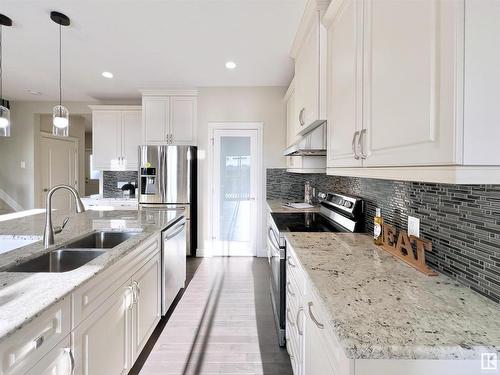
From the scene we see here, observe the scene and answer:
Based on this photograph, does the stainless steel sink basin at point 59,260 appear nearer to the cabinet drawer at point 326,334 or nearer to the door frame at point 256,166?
the cabinet drawer at point 326,334

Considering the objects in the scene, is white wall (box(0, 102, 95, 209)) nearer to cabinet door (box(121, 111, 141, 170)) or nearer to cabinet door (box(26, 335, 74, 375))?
cabinet door (box(121, 111, 141, 170))

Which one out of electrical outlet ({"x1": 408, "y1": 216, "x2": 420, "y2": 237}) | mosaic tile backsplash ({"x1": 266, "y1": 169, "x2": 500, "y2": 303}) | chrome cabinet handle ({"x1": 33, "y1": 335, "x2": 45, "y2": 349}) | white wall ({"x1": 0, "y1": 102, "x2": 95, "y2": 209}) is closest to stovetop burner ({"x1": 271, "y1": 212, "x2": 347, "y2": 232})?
mosaic tile backsplash ({"x1": 266, "y1": 169, "x2": 500, "y2": 303})

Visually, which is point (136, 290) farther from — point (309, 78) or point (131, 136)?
point (131, 136)

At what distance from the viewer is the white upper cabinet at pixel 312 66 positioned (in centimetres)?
173

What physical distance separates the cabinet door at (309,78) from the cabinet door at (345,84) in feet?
0.57

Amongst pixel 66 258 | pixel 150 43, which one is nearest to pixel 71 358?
pixel 66 258

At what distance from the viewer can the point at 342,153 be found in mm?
1417

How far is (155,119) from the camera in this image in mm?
4160

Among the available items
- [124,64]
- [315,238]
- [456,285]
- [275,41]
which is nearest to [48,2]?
[124,64]

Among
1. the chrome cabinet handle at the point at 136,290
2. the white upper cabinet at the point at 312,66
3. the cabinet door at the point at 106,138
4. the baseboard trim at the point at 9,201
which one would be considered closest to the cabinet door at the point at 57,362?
the chrome cabinet handle at the point at 136,290

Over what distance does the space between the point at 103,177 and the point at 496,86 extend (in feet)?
17.4

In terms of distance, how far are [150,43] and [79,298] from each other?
2.68 metres

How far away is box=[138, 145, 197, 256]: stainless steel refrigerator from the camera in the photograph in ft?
13.0

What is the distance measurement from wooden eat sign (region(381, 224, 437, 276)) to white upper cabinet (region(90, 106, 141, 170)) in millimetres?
4133
